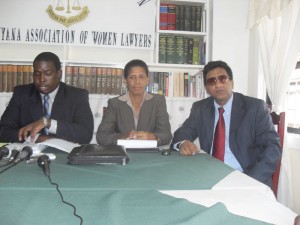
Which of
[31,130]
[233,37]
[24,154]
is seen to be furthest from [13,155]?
[233,37]

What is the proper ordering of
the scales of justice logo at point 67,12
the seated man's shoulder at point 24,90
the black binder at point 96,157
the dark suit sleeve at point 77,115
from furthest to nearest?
the scales of justice logo at point 67,12 → the seated man's shoulder at point 24,90 → the dark suit sleeve at point 77,115 → the black binder at point 96,157

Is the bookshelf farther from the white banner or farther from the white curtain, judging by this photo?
the white curtain

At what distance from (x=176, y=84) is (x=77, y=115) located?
4.29 feet

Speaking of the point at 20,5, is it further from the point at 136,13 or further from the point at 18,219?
the point at 18,219

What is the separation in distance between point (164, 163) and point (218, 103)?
2.86ft

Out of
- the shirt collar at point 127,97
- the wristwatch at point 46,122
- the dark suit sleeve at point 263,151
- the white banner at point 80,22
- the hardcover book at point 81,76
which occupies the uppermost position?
the white banner at point 80,22

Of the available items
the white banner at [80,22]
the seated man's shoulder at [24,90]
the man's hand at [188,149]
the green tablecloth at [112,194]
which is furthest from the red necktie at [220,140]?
the white banner at [80,22]

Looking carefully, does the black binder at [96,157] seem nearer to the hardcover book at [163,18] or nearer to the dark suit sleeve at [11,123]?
the dark suit sleeve at [11,123]

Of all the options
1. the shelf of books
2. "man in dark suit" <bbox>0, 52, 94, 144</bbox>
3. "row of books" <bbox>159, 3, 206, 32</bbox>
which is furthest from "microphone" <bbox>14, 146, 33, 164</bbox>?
"row of books" <bbox>159, 3, 206, 32</bbox>

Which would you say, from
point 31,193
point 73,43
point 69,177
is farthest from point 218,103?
point 73,43

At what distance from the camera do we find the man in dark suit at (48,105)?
2.01 m

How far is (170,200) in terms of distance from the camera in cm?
75

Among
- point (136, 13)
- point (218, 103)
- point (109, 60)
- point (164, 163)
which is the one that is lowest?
point (164, 163)

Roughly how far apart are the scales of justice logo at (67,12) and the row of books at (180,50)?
2.84 feet
